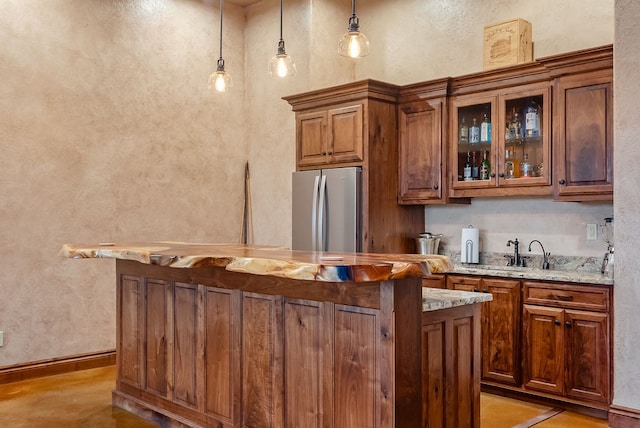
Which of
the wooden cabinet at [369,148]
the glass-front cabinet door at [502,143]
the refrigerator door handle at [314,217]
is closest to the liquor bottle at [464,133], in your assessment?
the glass-front cabinet door at [502,143]

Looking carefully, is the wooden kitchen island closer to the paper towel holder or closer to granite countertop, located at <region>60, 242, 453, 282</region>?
granite countertop, located at <region>60, 242, 453, 282</region>

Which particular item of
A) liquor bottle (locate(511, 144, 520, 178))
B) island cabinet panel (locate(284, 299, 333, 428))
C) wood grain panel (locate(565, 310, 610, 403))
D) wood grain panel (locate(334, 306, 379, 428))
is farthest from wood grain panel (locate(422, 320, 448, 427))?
liquor bottle (locate(511, 144, 520, 178))

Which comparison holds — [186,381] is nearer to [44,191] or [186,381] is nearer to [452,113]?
[44,191]

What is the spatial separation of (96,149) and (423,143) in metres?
2.86

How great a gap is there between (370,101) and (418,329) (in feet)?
9.51

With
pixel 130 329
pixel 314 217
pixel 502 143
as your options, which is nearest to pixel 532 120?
pixel 502 143

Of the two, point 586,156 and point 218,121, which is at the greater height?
point 218,121

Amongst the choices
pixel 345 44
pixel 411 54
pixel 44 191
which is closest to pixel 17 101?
pixel 44 191

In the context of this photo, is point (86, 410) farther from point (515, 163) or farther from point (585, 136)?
point (585, 136)

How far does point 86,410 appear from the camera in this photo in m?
4.01

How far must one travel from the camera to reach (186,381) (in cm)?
348

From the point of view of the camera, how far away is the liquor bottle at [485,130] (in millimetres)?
4676

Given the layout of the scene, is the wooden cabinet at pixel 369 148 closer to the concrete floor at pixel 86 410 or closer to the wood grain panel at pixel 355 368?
the concrete floor at pixel 86 410

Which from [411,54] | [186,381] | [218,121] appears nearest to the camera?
[186,381]
